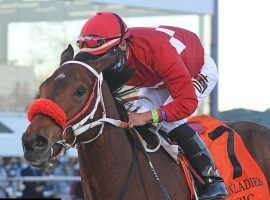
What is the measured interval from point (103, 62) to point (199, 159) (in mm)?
1028

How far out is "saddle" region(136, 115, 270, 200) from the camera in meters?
5.37

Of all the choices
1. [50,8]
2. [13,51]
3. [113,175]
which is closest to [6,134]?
[13,51]

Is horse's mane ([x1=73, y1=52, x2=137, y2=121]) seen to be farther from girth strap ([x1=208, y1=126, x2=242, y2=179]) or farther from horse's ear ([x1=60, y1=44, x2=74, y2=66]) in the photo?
girth strap ([x1=208, y1=126, x2=242, y2=179])

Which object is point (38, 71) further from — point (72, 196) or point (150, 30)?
point (150, 30)

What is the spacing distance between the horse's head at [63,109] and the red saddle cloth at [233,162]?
1.25m

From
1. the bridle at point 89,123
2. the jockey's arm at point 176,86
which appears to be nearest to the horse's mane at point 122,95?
the bridle at point 89,123

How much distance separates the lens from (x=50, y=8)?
12.7 metres

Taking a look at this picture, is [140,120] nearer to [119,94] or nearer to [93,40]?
[119,94]

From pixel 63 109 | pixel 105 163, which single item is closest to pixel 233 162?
pixel 105 163

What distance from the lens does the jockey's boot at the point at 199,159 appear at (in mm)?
4992

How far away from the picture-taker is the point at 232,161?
17.9 feet

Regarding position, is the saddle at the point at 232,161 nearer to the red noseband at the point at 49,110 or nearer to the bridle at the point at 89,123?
the bridle at the point at 89,123

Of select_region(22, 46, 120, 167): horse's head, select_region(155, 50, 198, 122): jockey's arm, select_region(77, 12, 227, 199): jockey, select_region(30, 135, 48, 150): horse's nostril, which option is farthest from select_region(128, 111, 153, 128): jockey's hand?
select_region(30, 135, 48, 150): horse's nostril

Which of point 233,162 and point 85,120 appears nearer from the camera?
point 85,120
